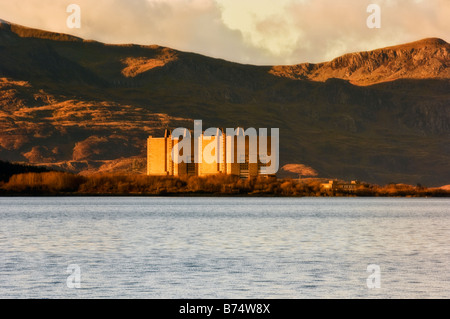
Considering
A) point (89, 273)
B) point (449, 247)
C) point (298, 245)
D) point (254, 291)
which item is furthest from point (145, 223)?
point (254, 291)

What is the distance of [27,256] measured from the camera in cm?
7038

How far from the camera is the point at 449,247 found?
82562 mm
